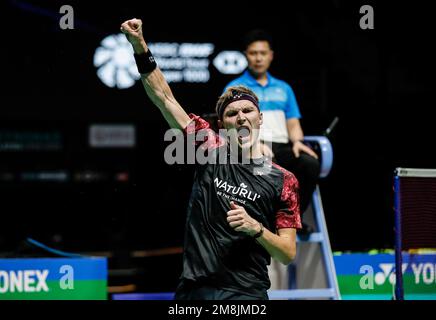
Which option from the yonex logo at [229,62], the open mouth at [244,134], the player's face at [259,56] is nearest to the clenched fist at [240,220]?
the open mouth at [244,134]

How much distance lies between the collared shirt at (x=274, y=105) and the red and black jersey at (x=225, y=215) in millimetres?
1935

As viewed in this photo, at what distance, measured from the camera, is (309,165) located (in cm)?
633

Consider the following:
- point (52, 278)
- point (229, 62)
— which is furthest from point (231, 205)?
point (229, 62)

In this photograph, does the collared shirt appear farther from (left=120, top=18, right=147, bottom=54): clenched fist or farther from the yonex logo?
the yonex logo

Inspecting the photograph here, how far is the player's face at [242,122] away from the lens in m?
4.37

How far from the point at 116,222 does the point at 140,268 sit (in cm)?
65

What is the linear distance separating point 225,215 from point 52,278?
7.53ft

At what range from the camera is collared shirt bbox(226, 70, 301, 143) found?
6406 mm

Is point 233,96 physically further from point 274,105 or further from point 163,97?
point 274,105

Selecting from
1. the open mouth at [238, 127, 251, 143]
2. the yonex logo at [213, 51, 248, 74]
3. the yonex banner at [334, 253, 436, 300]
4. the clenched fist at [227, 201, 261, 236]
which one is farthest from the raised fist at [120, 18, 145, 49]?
the yonex logo at [213, 51, 248, 74]

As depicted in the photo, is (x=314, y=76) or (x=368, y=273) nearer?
(x=368, y=273)

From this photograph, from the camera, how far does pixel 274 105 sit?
21.3ft

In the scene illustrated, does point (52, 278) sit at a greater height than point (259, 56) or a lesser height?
lesser
